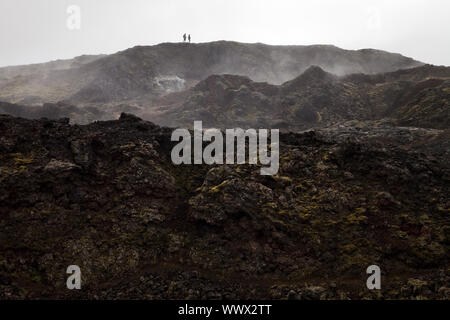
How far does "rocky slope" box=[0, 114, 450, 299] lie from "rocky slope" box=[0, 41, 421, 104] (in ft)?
209

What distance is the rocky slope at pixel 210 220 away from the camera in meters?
12.7

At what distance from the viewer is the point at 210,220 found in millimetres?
15602

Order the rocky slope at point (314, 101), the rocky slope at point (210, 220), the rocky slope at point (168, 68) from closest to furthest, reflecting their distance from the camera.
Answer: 1. the rocky slope at point (210, 220)
2. the rocky slope at point (314, 101)
3. the rocky slope at point (168, 68)

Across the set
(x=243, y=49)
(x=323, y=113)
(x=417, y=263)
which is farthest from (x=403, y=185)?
(x=243, y=49)

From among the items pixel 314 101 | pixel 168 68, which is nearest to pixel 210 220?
pixel 314 101

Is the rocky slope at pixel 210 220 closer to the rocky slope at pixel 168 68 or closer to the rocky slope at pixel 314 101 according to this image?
the rocky slope at pixel 314 101

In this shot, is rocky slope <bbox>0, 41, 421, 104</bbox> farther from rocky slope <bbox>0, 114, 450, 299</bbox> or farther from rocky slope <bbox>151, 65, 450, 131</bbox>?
rocky slope <bbox>0, 114, 450, 299</bbox>

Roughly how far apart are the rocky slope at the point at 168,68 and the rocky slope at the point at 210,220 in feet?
209

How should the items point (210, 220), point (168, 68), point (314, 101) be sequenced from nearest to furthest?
point (210, 220) → point (314, 101) → point (168, 68)

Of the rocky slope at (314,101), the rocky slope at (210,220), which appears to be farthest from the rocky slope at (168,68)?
the rocky slope at (210,220)

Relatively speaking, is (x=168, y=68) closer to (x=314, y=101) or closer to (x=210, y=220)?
(x=314, y=101)

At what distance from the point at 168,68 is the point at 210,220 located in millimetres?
87488
